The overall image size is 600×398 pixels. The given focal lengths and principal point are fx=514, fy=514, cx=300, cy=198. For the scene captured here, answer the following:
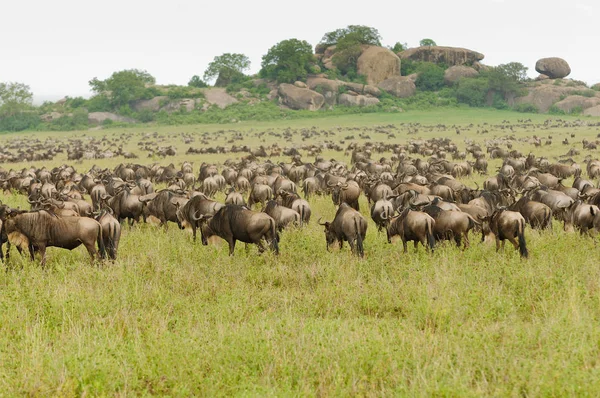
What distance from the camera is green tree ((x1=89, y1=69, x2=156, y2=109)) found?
96.3 m

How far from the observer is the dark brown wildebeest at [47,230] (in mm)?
9195

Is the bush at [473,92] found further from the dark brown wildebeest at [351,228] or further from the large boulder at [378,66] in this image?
the dark brown wildebeest at [351,228]

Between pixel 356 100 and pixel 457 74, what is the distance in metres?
24.8

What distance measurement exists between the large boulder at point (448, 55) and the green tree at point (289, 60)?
26.3 metres

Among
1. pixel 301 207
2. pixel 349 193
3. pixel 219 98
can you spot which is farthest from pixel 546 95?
pixel 301 207

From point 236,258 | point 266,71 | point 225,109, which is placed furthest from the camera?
point 266,71

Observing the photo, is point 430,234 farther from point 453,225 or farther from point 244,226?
point 244,226

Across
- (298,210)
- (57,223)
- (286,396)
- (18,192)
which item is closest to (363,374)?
(286,396)

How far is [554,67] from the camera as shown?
10488 centimetres

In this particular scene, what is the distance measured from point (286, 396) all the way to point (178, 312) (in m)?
2.81

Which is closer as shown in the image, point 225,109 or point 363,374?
point 363,374

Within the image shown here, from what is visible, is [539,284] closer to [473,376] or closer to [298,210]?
[473,376]

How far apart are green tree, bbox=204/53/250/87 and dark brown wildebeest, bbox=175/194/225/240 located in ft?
328

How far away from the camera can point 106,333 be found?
6.21 m
